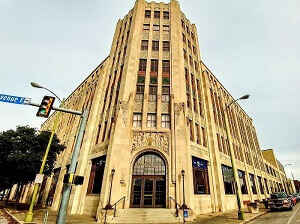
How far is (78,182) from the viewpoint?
30.3 ft

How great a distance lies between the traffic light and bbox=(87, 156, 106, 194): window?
478 inches

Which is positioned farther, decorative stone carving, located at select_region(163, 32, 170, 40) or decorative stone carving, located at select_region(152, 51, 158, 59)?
decorative stone carving, located at select_region(163, 32, 170, 40)

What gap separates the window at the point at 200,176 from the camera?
2000cm

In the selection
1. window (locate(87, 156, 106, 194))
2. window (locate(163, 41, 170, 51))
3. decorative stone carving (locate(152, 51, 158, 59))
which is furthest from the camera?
window (locate(163, 41, 170, 51))

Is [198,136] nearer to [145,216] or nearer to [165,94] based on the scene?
[165,94]

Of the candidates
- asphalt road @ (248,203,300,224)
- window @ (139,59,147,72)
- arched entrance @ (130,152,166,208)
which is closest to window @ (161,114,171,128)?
arched entrance @ (130,152,166,208)

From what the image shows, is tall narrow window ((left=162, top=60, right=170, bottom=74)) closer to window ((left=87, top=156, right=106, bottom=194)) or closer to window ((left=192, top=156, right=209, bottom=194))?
window ((left=192, top=156, right=209, bottom=194))

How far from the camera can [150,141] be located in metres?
19.5

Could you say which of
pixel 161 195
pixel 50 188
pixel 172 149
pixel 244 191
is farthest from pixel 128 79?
pixel 244 191

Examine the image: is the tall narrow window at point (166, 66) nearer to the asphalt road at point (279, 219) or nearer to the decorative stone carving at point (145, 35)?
the decorative stone carving at point (145, 35)

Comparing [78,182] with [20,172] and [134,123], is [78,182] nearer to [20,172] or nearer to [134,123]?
[134,123]

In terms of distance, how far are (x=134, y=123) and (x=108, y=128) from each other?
3.41 m

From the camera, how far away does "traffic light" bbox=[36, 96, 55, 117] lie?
9251mm

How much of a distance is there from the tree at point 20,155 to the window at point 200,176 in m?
18.0
